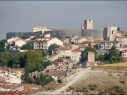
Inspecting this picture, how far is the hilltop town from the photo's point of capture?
3200cm

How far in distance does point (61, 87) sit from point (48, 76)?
2311 cm

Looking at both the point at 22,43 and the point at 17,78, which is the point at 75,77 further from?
the point at 22,43

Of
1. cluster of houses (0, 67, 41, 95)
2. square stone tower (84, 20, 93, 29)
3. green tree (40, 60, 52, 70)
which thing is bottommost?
cluster of houses (0, 67, 41, 95)

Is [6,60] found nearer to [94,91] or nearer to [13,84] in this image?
[13,84]

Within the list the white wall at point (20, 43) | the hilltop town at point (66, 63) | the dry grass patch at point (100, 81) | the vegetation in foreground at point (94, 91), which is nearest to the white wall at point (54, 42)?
the hilltop town at point (66, 63)

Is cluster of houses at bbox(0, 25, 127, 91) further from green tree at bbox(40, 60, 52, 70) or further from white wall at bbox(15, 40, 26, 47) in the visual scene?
green tree at bbox(40, 60, 52, 70)

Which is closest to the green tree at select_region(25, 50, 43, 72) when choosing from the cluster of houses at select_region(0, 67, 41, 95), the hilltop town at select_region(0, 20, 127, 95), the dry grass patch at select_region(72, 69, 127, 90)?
the hilltop town at select_region(0, 20, 127, 95)

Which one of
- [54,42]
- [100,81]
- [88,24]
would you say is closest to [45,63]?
[54,42]

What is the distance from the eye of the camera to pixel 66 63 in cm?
6531

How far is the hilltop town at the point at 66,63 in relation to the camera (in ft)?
105

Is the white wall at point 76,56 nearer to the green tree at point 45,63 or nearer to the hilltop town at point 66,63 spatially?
the hilltop town at point 66,63

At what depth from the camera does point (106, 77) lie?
32.8 meters

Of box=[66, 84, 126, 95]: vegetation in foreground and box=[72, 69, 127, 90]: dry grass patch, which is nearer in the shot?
box=[66, 84, 126, 95]: vegetation in foreground

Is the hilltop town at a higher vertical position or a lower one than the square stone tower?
lower
